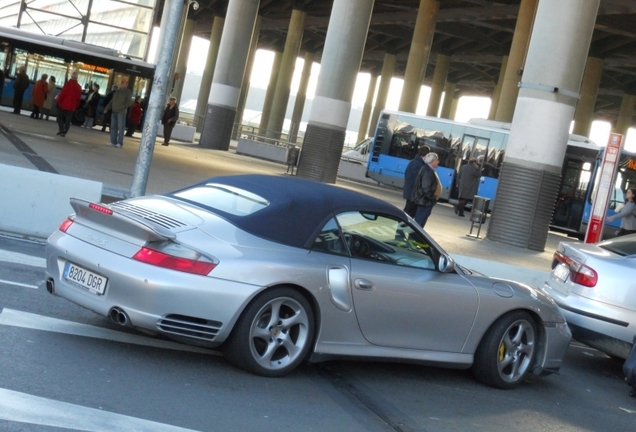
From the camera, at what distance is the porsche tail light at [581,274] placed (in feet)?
28.5

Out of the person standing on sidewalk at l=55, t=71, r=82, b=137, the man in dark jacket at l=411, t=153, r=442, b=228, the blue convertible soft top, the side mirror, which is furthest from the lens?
the person standing on sidewalk at l=55, t=71, r=82, b=137

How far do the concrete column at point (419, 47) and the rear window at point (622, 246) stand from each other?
128 feet

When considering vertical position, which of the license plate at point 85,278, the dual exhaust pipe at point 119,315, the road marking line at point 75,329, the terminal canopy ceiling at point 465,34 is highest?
the terminal canopy ceiling at point 465,34

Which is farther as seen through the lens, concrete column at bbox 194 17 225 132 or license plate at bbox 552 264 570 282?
concrete column at bbox 194 17 225 132

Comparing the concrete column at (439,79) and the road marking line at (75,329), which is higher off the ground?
the concrete column at (439,79)

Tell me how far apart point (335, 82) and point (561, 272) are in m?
22.1

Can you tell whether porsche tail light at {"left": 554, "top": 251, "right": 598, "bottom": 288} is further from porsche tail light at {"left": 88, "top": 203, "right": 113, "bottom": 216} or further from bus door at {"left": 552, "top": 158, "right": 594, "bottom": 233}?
bus door at {"left": 552, "top": 158, "right": 594, "bottom": 233}

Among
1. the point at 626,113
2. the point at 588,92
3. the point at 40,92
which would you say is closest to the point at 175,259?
the point at 40,92

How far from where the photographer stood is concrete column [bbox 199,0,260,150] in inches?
1662

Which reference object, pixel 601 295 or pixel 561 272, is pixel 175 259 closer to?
pixel 601 295

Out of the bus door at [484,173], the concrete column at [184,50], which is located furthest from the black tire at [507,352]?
the concrete column at [184,50]

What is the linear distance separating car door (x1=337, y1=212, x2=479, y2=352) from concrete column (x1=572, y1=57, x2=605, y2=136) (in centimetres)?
4470

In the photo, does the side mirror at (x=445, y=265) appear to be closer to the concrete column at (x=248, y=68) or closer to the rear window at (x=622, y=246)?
the rear window at (x=622, y=246)

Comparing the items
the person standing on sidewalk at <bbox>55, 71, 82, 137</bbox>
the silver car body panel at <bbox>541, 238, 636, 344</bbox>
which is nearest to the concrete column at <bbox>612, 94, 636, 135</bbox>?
the person standing on sidewalk at <bbox>55, 71, 82, 137</bbox>
